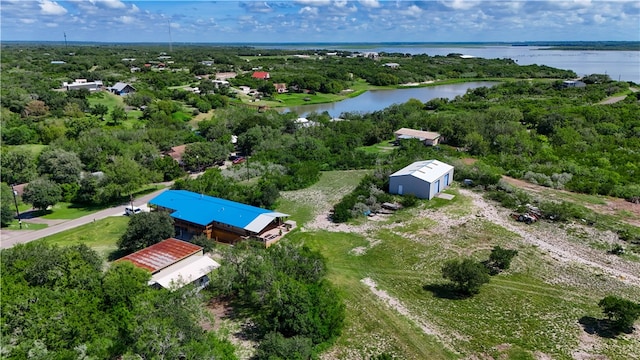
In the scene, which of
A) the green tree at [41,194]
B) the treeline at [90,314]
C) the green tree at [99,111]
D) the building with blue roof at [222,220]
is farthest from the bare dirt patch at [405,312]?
the green tree at [99,111]

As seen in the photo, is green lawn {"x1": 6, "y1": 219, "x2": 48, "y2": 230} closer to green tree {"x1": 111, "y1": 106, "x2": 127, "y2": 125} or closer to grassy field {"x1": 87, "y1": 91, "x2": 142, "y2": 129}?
grassy field {"x1": 87, "y1": 91, "x2": 142, "y2": 129}

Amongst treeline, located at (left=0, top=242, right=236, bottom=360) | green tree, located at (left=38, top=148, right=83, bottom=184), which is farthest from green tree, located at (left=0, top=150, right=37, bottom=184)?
treeline, located at (left=0, top=242, right=236, bottom=360)

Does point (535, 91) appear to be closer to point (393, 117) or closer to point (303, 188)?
point (393, 117)

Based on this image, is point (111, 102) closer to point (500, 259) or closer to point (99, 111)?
point (99, 111)

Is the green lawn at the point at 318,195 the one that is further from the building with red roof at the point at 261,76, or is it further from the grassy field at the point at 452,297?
the building with red roof at the point at 261,76

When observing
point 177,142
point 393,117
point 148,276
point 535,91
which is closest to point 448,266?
point 148,276

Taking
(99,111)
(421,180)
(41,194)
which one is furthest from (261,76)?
(421,180)
